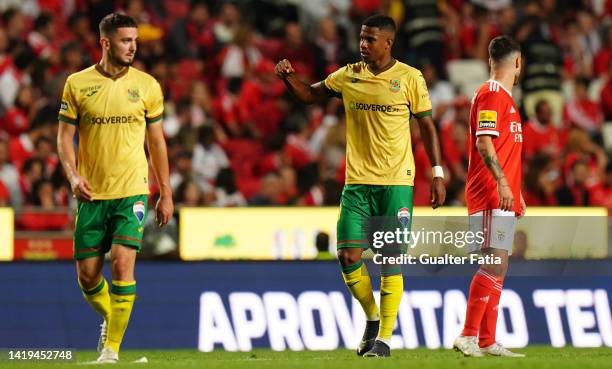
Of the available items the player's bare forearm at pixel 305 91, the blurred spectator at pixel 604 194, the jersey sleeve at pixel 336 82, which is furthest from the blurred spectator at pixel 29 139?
the jersey sleeve at pixel 336 82

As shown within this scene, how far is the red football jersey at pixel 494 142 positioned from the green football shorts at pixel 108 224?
2.45m

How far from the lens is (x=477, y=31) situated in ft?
75.3

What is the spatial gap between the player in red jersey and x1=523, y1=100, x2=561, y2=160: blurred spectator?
329 inches

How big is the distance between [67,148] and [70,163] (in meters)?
0.13

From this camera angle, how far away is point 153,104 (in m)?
11.3

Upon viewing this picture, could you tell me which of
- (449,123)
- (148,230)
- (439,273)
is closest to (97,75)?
(148,230)

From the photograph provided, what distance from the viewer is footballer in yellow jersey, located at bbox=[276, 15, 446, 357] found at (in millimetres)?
11594

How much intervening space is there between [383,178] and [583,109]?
10.6m

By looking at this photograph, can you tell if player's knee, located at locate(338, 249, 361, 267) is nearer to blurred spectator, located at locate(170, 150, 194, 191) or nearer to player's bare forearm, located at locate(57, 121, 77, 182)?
player's bare forearm, located at locate(57, 121, 77, 182)

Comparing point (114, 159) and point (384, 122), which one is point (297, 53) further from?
point (114, 159)

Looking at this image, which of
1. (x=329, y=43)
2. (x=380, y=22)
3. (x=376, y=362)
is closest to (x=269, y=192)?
(x=329, y=43)

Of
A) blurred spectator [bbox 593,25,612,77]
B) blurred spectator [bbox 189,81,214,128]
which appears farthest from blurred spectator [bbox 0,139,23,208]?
blurred spectator [bbox 593,25,612,77]

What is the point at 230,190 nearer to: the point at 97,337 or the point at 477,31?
the point at 97,337

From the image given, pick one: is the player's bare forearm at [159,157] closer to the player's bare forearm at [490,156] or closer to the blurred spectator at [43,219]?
the player's bare forearm at [490,156]
